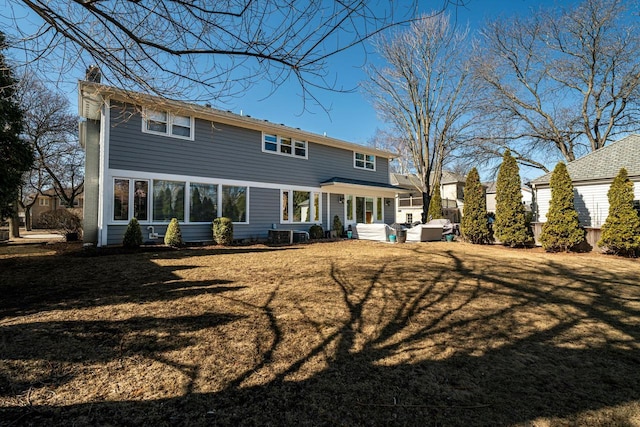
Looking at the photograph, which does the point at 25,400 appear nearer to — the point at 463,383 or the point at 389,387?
the point at 389,387

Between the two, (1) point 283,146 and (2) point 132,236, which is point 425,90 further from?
(2) point 132,236

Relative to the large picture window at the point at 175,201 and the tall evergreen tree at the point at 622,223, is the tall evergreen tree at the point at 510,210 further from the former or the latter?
the large picture window at the point at 175,201

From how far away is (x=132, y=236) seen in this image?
8938 mm

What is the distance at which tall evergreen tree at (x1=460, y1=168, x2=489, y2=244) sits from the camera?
41.7ft

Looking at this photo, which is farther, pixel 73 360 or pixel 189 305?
pixel 189 305

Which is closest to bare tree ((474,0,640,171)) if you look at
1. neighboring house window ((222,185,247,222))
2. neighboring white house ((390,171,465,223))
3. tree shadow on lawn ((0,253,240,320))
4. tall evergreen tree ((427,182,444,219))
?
tall evergreen tree ((427,182,444,219))

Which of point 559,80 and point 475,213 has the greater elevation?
point 559,80

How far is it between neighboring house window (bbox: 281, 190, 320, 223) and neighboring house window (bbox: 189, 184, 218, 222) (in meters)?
3.25

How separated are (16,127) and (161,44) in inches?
417

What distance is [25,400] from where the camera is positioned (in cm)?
188

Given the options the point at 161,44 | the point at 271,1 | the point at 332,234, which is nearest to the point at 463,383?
the point at 271,1

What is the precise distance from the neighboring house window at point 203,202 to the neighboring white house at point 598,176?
14133 mm

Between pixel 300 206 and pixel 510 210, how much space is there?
890 centimetres

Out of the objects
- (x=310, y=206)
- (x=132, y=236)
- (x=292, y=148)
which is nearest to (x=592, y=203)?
(x=310, y=206)
